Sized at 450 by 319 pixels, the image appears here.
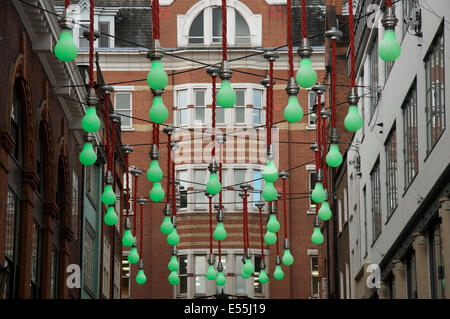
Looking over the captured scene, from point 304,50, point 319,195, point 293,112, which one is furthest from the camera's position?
point 319,195

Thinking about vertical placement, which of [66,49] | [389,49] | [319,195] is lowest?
[319,195]

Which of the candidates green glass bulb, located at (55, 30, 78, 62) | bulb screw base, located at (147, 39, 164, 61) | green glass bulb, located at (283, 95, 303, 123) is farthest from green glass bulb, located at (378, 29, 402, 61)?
green glass bulb, located at (55, 30, 78, 62)

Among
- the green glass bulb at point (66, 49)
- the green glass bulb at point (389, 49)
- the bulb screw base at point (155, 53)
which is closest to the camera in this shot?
the green glass bulb at point (389, 49)

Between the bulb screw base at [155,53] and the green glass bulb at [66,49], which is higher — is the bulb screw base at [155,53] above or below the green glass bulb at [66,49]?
below

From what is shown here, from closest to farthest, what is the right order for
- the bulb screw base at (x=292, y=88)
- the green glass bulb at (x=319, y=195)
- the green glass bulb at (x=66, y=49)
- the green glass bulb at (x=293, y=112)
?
the green glass bulb at (x=66, y=49) → the green glass bulb at (x=293, y=112) → the bulb screw base at (x=292, y=88) → the green glass bulb at (x=319, y=195)

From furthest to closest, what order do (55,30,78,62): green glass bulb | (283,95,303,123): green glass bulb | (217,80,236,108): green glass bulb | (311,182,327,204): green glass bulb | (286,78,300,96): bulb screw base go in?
(311,182,327,204): green glass bulb < (286,78,300,96): bulb screw base < (283,95,303,123): green glass bulb < (55,30,78,62): green glass bulb < (217,80,236,108): green glass bulb

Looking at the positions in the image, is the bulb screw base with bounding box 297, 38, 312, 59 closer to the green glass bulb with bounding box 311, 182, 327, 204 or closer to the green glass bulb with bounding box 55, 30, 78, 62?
the green glass bulb with bounding box 55, 30, 78, 62

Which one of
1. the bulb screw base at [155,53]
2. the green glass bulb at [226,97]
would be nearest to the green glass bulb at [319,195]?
the green glass bulb at [226,97]

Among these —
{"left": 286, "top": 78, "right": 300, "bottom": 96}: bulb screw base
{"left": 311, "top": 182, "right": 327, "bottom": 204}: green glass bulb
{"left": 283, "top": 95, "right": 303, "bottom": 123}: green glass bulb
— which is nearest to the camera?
{"left": 283, "top": 95, "right": 303, "bottom": 123}: green glass bulb

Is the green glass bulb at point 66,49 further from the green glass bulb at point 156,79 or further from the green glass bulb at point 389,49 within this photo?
the green glass bulb at point 389,49

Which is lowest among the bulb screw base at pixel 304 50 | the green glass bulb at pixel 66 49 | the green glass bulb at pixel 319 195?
the green glass bulb at pixel 319 195

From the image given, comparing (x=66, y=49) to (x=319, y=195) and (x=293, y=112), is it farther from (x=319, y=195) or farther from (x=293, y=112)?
(x=319, y=195)

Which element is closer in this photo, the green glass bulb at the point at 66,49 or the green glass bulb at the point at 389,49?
the green glass bulb at the point at 389,49

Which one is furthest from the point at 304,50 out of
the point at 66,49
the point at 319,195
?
the point at 319,195
